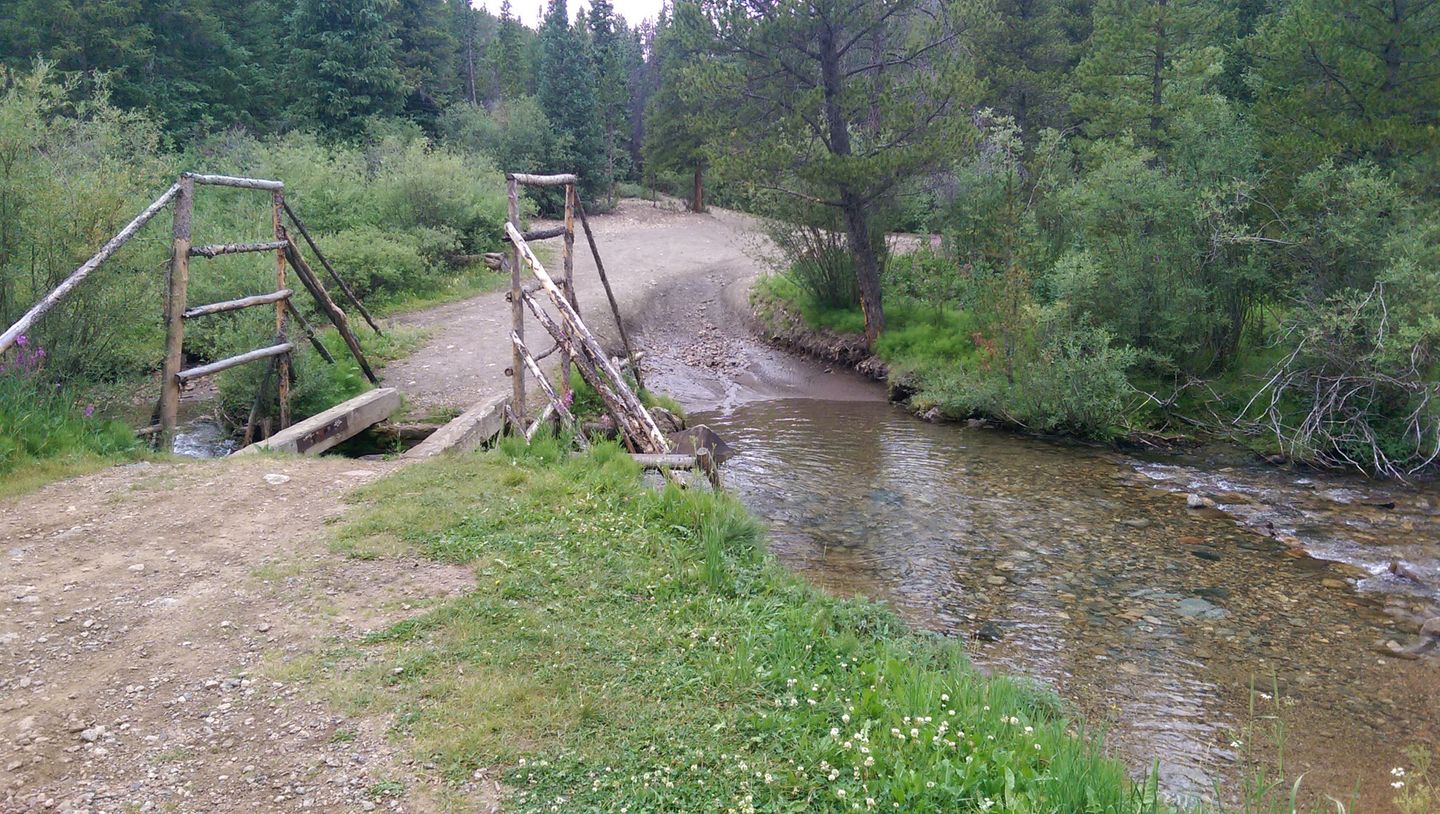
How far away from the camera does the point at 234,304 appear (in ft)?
26.3

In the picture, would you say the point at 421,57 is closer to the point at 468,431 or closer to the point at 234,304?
the point at 234,304

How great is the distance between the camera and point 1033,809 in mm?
3148

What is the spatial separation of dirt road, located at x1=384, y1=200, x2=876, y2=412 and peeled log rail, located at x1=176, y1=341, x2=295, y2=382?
155 centimetres

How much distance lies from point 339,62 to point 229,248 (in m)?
24.0

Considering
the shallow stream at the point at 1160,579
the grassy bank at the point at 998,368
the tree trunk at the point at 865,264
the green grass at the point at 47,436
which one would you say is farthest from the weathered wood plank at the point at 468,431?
the tree trunk at the point at 865,264

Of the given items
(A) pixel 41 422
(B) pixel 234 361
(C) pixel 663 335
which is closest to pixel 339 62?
(C) pixel 663 335

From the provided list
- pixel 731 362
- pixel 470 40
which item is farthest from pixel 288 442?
pixel 470 40

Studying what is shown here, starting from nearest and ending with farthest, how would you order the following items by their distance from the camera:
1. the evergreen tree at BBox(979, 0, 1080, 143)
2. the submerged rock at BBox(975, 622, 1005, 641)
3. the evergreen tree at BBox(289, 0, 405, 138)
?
the submerged rock at BBox(975, 622, 1005, 641) → the evergreen tree at BBox(979, 0, 1080, 143) → the evergreen tree at BBox(289, 0, 405, 138)

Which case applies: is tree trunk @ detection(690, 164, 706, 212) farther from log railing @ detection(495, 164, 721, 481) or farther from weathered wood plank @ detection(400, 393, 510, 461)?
weathered wood plank @ detection(400, 393, 510, 461)

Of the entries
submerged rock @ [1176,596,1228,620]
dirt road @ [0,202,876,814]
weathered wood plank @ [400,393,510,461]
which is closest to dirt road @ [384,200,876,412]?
weathered wood plank @ [400,393,510,461]

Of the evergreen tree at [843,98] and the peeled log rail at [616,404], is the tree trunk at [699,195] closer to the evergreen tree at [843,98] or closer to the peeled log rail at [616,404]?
the evergreen tree at [843,98]

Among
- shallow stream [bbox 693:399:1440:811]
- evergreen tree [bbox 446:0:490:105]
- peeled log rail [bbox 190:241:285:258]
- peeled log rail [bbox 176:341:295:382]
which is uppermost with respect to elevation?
evergreen tree [bbox 446:0:490:105]

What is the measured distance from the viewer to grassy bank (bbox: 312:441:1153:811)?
3350mm

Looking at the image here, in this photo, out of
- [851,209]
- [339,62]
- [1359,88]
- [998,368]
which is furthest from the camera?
[339,62]
